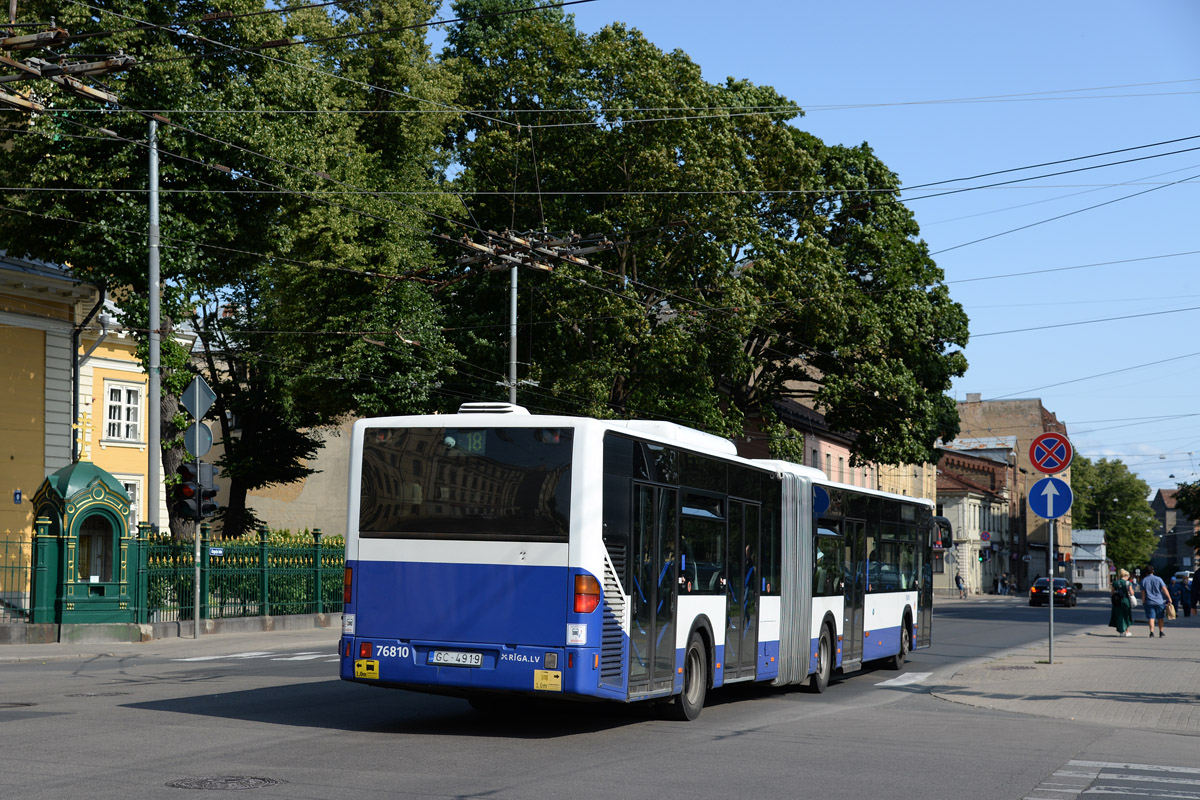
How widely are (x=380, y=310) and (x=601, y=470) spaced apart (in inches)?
1058

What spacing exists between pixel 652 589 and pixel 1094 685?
9294mm

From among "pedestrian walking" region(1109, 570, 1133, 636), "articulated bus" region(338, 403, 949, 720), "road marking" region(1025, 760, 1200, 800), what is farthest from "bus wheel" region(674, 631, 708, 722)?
"pedestrian walking" region(1109, 570, 1133, 636)

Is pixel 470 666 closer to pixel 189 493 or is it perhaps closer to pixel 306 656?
pixel 306 656

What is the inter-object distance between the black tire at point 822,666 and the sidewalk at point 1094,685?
4.83ft

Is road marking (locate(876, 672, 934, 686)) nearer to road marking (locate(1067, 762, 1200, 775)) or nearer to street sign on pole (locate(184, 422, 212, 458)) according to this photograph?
road marking (locate(1067, 762, 1200, 775))

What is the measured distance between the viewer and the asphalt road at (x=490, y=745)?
9031mm

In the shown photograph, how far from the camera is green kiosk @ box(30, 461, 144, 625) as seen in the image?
24688mm

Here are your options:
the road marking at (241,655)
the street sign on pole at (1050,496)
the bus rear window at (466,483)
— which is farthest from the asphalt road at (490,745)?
the street sign on pole at (1050,496)

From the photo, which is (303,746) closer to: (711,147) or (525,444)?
(525,444)

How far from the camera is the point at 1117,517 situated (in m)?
135

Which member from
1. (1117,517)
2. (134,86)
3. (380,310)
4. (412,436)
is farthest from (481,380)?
(1117,517)

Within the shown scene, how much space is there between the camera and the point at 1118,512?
442 ft

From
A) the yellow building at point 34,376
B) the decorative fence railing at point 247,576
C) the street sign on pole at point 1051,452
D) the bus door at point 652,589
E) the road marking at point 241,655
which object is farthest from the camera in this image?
the yellow building at point 34,376

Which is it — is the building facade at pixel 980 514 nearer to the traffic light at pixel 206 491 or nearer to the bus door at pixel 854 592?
the traffic light at pixel 206 491
